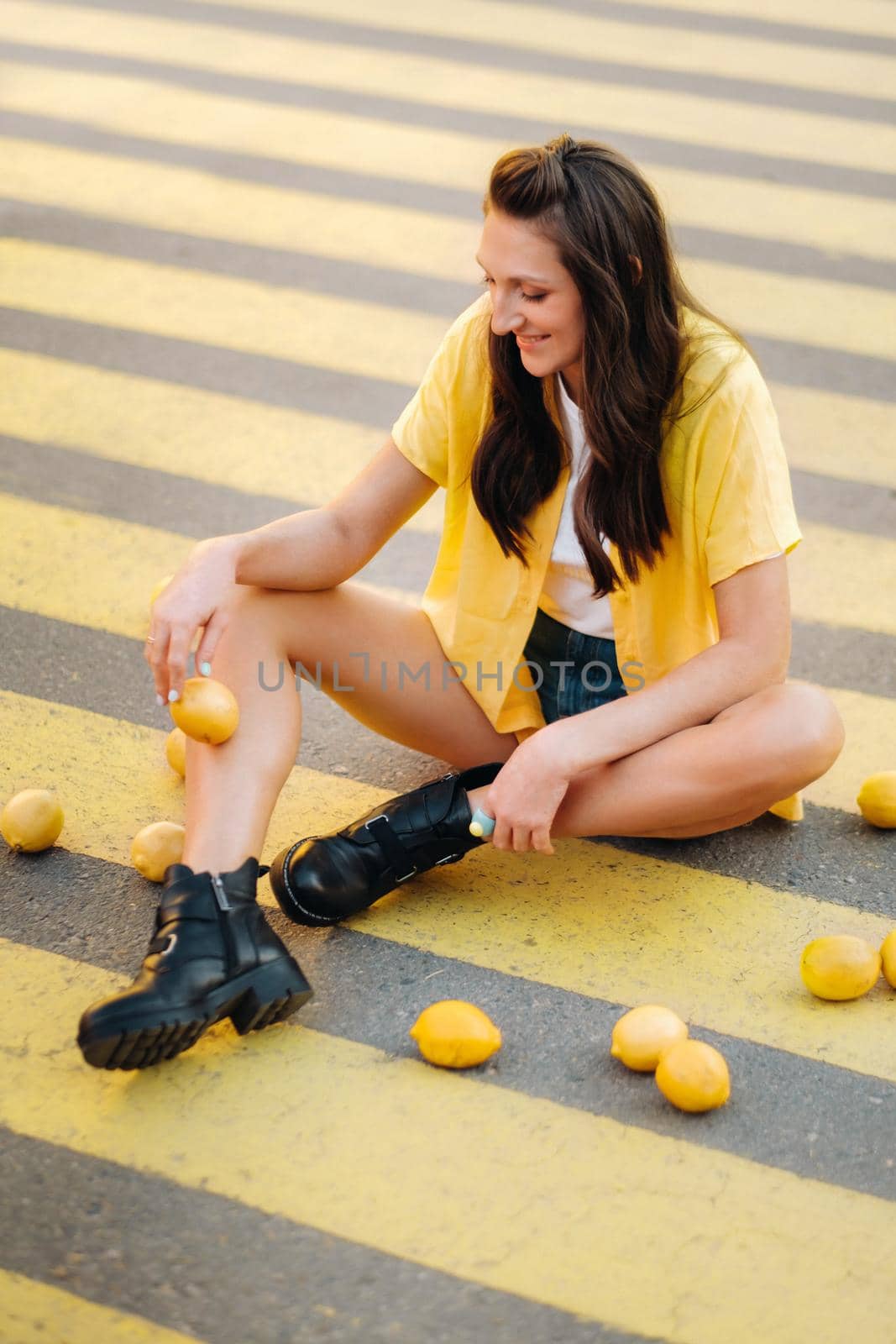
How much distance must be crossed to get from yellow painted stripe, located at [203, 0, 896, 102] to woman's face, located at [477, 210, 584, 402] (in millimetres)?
4848

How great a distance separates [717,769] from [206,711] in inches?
34.3

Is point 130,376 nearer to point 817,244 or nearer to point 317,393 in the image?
point 317,393

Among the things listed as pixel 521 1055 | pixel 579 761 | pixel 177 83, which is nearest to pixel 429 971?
pixel 521 1055

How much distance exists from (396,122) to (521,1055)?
4.74 metres

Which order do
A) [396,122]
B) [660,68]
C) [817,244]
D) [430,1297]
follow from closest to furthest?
[430,1297]
[817,244]
[396,122]
[660,68]

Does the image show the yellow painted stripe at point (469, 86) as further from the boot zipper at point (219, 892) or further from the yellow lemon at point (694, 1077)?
the yellow lemon at point (694, 1077)

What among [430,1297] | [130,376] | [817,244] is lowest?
[430,1297]

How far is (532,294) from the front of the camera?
7.70 ft

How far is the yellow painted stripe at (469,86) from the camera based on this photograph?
6.10 meters

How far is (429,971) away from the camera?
2.55 m

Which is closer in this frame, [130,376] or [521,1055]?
[521,1055]

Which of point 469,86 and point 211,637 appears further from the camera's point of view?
point 469,86

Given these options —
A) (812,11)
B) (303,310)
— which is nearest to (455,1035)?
(303,310)

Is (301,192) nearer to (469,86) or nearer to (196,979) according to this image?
(469,86)
